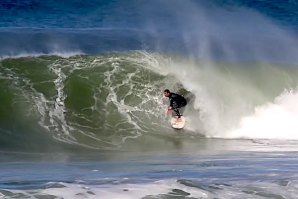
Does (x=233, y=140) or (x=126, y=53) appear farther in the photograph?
(x=126, y=53)

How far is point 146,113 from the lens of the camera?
62.7 feet

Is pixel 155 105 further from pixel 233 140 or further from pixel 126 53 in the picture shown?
pixel 126 53

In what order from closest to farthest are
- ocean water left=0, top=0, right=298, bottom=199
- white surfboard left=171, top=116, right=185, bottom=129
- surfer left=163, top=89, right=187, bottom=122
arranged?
ocean water left=0, top=0, right=298, bottom=199 → surfer left=163, top=89, right=187, bottom=122 → white surfboard left=171, top=116, right=185, bottom=129

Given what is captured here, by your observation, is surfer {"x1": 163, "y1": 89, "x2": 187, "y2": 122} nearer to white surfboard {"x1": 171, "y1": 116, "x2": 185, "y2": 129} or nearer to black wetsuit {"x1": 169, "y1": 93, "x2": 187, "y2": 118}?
black wetsuit {"x1": 169, "y1": 93, "x2": 187, "y2": 118}

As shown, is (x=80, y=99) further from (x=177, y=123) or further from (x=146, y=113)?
(x=177, y=123)

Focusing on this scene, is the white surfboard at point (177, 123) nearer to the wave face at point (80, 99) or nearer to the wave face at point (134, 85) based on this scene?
the wave face at point (134, 85)

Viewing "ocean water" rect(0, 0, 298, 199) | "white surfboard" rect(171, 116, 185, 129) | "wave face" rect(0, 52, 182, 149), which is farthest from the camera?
"white surfboard" rect(171, 116, 185, 129)

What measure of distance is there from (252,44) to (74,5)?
48.6 feet

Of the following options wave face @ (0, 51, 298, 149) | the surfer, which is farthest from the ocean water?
the surfer

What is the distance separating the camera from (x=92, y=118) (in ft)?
61.3

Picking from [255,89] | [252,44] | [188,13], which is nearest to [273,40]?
[252,44]

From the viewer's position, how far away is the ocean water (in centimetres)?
1184

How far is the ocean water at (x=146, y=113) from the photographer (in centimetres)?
1184

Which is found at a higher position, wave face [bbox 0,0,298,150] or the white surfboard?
wave face [bbox 0,0,298,150]
